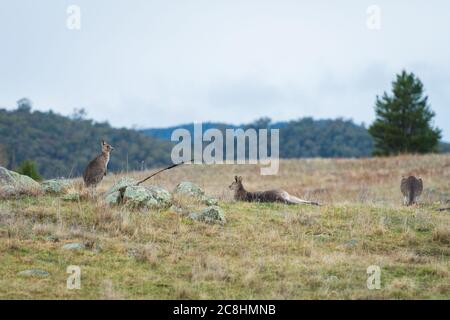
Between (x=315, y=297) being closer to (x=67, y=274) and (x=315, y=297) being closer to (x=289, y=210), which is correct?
(x=67, y=274)

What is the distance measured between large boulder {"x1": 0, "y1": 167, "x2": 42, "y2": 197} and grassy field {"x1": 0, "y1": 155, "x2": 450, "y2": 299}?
1.25 feet

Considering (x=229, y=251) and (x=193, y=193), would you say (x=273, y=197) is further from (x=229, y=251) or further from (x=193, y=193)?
(x=229, y=251)

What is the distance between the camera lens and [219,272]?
11062 millimetres

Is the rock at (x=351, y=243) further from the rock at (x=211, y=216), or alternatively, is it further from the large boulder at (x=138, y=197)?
the large boulder at (x=138, y=197)

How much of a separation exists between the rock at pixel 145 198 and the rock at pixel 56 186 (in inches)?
85.9

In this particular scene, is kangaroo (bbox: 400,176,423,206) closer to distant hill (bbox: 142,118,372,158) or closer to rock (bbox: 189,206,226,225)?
rock (bbox: 189,206,226,225)

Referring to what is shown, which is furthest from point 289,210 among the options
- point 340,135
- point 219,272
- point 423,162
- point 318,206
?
point 340,135

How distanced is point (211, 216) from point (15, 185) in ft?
17.1

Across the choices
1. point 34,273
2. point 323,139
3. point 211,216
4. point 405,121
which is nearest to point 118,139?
point 323,139

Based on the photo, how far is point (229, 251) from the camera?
41.4 ft

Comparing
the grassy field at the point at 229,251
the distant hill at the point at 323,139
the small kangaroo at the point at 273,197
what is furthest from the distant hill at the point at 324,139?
the grassy field at the point at 229,251

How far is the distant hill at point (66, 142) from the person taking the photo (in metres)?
99.1

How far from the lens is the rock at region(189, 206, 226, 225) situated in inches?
577
